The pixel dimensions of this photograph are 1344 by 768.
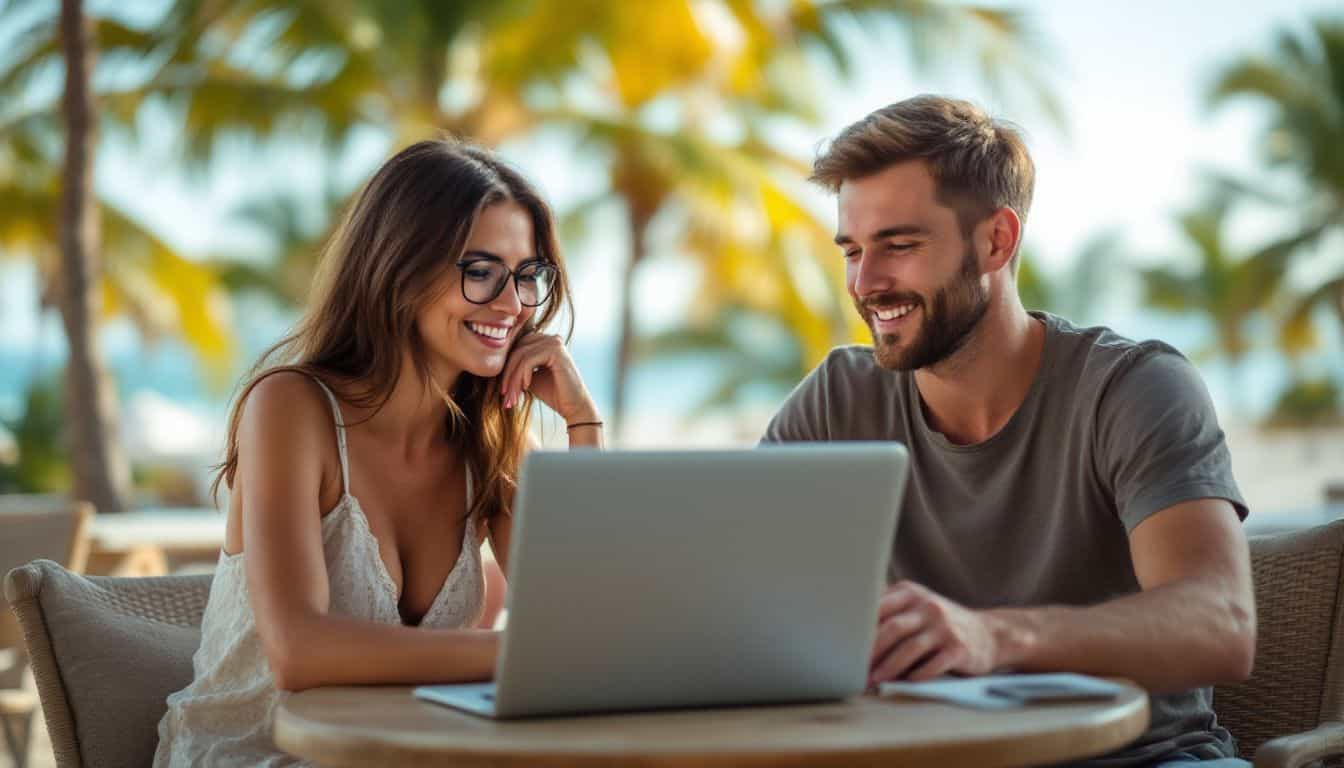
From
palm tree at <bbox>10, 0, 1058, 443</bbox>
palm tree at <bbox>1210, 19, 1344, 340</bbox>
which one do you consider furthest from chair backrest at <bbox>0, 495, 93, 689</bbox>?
palm tree at <bbox>1210, 19, 1344, 340</bbox>

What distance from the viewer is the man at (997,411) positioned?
2299 mm

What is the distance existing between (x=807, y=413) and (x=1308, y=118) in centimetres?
2481

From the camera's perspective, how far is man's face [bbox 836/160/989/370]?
8.55 ft

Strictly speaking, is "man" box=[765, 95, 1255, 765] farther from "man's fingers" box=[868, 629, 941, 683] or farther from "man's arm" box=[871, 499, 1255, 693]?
"man's fingers" box=[868, 629, 941, 683]

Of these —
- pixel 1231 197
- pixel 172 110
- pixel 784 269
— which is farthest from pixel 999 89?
pixel 1231 197

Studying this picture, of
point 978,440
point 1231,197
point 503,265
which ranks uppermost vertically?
point 1231,197

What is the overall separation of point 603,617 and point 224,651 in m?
1.05

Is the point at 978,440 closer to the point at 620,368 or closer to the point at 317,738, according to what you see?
the point at 317,738

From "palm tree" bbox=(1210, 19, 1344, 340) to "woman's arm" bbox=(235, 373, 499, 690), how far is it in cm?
2526

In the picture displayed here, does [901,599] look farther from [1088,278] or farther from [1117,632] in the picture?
[1088,278]

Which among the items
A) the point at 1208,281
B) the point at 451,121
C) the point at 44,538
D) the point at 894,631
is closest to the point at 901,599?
→ the point at 894,631

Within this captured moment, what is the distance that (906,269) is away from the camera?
2.62m

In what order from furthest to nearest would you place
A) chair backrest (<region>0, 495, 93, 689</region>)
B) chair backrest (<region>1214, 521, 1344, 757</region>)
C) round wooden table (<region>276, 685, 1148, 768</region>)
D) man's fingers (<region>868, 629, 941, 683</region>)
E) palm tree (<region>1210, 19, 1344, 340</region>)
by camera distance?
palm tree (<region>1210, 19, 1344, 340</region>), chair backrest (<region>0, 495, 93, 689</region>), chair backrest (<region>1214, 521, 1344, 757</region>), man's fingers (<region>868, 629, 941, 683</region>), round wooden table (<region>276, 685, 1148, 768</region>)

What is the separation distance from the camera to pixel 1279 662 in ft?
8.63
